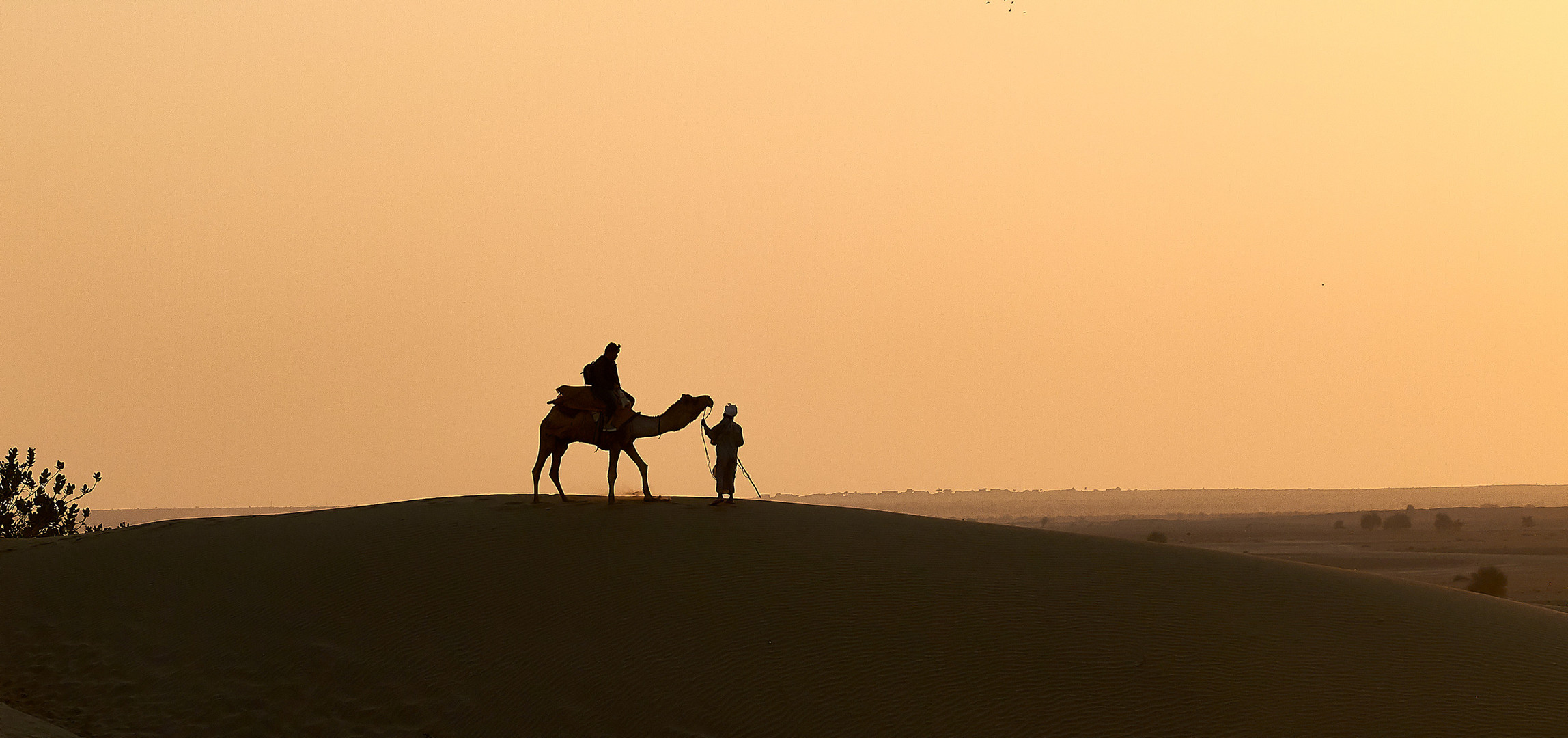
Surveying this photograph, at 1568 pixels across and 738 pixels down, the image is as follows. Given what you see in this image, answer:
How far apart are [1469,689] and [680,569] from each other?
956cm

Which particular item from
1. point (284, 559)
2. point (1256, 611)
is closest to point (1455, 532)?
point (1256, 611)

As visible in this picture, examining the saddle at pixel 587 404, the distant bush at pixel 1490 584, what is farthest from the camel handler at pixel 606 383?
the distant bush at pixel 1490 584

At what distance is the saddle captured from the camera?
21.0 m

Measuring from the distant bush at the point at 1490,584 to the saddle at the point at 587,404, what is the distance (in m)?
29.7

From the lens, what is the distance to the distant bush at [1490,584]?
134ft

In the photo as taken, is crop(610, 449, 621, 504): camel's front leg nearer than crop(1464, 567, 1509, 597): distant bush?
Yes

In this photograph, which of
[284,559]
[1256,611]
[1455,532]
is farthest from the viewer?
[1455,532]

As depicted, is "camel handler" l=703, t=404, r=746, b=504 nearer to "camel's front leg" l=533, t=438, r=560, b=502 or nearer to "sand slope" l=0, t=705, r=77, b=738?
"camel's front leg" l=533, t=438, r=560, b=502

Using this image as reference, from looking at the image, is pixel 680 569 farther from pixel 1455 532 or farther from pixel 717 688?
pixel 1455 532

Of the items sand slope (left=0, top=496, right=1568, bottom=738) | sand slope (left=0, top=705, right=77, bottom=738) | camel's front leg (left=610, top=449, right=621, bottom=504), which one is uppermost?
camel's front leg (left=610, top=449, right=621, bottom=504)

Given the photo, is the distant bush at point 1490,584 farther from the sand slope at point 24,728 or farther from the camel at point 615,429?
the sand slope at point 24,728

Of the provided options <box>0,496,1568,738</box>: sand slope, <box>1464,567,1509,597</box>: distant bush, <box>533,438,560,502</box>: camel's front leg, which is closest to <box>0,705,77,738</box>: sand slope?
<box>0,496,1568,738</box>: sand slope

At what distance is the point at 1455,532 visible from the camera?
83.6 m

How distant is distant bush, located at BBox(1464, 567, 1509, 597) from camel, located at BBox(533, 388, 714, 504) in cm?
2883
